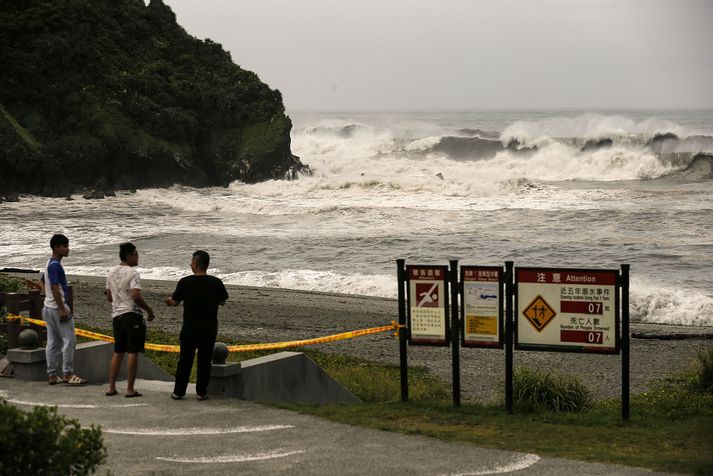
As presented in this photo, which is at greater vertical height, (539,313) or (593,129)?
(593,129)

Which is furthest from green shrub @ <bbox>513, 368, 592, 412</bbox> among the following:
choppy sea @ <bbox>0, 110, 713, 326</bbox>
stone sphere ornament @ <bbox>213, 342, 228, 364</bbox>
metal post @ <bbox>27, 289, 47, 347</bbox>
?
choppy sea @ <bbox>0, 110, 713, 326</bbox>

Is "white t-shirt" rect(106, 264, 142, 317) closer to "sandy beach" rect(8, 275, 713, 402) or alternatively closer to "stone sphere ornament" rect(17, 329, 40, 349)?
"stone sphere ornament" rect(17, 329, 40, 349)

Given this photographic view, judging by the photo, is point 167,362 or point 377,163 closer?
point 167,362

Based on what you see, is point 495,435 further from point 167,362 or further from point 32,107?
point 32,107

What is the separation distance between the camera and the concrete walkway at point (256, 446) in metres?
7.68

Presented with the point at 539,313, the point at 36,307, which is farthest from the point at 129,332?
the point at 539,313

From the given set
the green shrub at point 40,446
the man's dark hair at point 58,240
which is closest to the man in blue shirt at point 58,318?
the man's dark hair at point 58,240

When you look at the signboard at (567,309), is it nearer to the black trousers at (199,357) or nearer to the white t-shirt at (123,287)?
the black trousers at (199,357)

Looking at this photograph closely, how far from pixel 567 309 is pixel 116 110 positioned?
61.1 meters

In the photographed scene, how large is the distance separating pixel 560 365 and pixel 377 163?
67.7 meters

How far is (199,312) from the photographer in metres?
9.94

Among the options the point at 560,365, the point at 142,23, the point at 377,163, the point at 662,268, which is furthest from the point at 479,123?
the point at 560,365

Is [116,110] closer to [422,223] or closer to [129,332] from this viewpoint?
[422,223]

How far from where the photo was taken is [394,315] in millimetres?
22906
